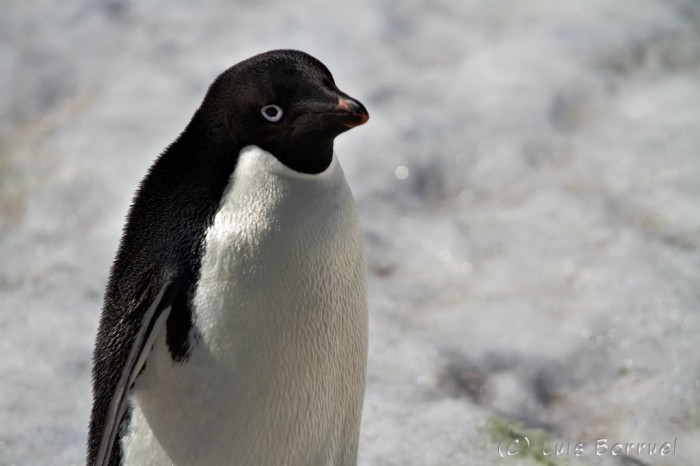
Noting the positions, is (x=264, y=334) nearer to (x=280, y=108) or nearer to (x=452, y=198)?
(x=280, y=108)

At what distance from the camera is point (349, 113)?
203 centimetres

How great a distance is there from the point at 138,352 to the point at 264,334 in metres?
0.26

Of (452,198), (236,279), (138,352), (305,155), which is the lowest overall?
(138,352)

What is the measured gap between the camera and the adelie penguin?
6.91ft

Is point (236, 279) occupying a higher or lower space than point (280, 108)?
lower

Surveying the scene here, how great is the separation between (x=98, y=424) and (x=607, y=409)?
1604 mm

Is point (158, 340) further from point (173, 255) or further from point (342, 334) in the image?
point (342, 334)

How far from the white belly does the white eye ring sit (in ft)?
0.24

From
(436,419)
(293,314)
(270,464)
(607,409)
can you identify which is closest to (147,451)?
(270,464)

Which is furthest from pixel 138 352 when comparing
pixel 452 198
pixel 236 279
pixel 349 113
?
pixel 452 198

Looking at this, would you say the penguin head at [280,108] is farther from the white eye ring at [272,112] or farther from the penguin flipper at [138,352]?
the penguin flipper at [138,352]

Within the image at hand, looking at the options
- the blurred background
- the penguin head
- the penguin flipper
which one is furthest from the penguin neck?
the blurred background

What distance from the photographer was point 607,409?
3146mm

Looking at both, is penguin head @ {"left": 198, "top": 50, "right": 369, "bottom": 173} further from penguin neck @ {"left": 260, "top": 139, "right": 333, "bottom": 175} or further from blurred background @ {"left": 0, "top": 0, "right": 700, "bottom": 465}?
blurred background @ {"left": 0, "top": 0, "right": 700, "bottom": 465}
